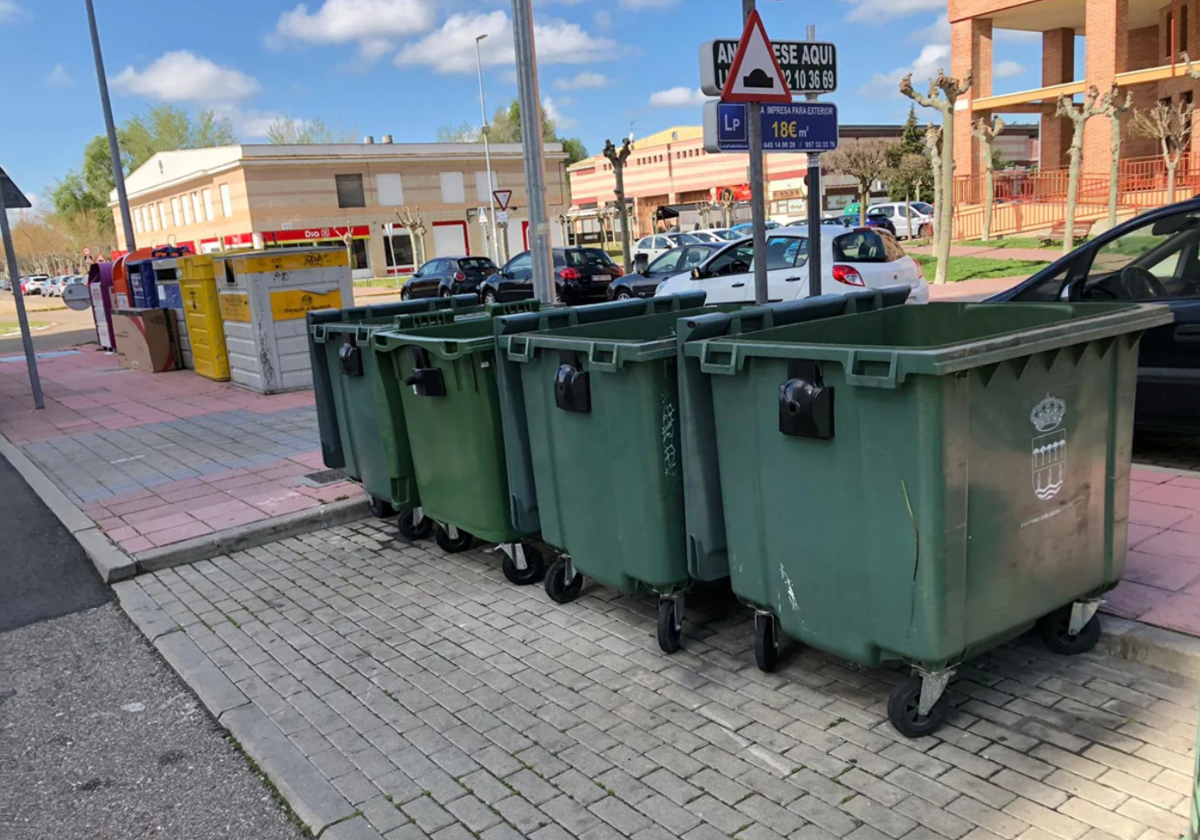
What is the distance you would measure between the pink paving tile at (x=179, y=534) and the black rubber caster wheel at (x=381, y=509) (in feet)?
3.50

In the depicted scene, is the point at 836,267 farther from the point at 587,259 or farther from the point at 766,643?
the point at 587,259

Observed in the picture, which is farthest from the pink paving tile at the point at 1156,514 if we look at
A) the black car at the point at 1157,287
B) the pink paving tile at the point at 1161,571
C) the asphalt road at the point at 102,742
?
the asphalt road at the point at 102,742

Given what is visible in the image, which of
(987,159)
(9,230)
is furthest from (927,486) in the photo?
(987,159)

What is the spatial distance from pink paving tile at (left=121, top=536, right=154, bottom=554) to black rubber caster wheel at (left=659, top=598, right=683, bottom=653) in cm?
364

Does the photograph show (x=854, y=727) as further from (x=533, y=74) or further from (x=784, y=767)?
(x=533, y=74)

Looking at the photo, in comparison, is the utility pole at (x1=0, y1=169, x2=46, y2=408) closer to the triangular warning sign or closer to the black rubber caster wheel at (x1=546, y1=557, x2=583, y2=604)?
the triangular warning sign

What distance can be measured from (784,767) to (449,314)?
4.30 m

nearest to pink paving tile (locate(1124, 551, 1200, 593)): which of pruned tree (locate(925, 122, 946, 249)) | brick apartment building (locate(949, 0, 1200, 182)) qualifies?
pruned tree (locate(925, 122, 946, 249))

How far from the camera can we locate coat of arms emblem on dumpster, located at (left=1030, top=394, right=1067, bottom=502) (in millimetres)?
3391

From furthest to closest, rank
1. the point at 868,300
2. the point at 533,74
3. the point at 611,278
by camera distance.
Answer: the point at 611,278 < the point at 533,74 < the point at 868,300

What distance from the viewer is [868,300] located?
4789 mm

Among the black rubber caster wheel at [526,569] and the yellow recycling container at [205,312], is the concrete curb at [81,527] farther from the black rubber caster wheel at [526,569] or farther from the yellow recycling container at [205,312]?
the yellow recycling container at [205,312]

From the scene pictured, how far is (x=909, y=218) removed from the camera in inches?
1452

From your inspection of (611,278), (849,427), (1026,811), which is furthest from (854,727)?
(611,278)
